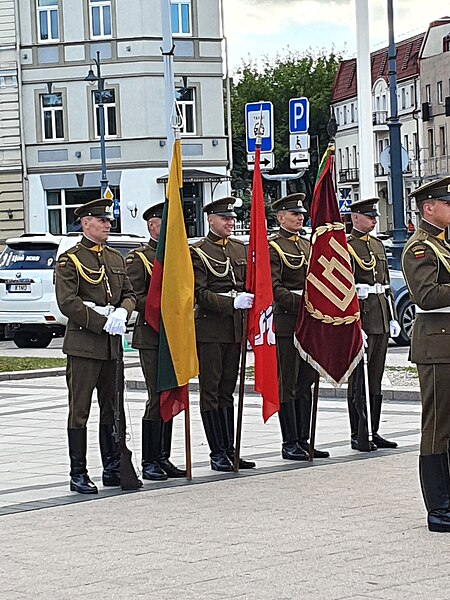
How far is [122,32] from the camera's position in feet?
160

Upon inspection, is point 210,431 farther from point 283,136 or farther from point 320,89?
point 320,89

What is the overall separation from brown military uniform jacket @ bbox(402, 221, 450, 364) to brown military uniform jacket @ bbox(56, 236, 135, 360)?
2.70 meters

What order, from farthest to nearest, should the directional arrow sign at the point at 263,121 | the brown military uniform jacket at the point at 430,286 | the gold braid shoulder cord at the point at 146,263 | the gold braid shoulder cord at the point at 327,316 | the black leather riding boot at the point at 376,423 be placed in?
the directional arrow sign at the point at 263,121 < the black leather riding boot at the point at 376,423 < the gold braid shoulder cord at the point at 327,316 < the gold braid shoulder cord at the point at 146,263 < the brown military uniform jacket at the point at 430,286

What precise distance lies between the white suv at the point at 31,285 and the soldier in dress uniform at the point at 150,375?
12807 mm

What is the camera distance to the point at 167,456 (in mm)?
10969

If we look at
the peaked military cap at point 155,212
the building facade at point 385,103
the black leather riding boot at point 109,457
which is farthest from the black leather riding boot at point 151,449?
the building facade at point 385,103

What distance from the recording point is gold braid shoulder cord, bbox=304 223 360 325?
11.2 meters

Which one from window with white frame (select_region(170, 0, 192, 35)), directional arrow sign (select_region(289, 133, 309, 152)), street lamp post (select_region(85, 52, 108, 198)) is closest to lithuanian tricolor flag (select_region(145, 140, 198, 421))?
directional arrow sign (select_region(289, 133, 309, 152))

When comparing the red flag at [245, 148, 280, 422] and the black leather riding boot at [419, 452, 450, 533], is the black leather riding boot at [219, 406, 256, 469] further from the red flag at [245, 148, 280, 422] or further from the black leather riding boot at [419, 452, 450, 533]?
the black leather riding boot at [419, 452, 450, 533]

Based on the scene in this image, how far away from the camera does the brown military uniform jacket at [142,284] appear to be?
35.8 ft

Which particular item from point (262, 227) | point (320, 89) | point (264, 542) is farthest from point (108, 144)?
point (320, 89)

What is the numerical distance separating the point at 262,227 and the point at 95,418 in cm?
468

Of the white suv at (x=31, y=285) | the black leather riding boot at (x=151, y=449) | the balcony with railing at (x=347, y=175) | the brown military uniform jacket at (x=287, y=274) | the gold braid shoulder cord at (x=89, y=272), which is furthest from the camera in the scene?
the balcony with railing at (x=347, y=175)

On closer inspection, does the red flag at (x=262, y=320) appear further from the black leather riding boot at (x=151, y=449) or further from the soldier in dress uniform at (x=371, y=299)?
the soldier in dress uniform at (x=371, y=299)
